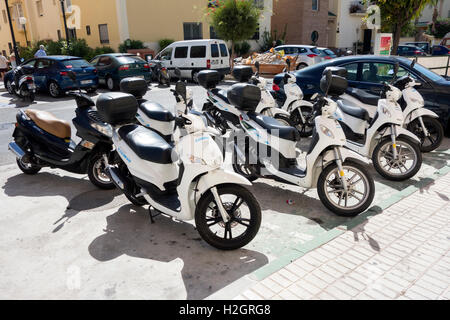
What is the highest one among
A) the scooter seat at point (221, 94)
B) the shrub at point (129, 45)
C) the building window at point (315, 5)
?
the building window at point (315, 5)

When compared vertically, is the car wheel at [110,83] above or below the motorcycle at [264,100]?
below

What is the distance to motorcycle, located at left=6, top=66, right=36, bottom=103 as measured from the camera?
40.4 ft

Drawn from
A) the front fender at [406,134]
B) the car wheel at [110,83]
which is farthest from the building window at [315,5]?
the front fender at [406,134]

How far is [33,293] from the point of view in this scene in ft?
10.2

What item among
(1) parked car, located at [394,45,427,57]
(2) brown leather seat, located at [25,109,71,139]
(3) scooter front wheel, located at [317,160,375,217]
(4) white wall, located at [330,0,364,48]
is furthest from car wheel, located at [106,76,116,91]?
(4) white wall, located at [330,0,364,48]

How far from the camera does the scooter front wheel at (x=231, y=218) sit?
3510 mm

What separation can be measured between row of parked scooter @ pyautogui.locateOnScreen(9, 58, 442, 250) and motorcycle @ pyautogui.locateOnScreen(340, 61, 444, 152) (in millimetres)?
582

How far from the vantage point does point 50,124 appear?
566cm

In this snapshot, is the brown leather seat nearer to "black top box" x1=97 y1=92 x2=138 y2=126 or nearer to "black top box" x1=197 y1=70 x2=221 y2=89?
"black top box" x1=97 y1=92 x2=138 y2=126

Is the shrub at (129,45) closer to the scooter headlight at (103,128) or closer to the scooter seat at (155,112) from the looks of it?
the scooter seat at (155,112)

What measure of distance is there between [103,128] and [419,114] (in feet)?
16.4

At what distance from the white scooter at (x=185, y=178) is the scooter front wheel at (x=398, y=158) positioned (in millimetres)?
2281
